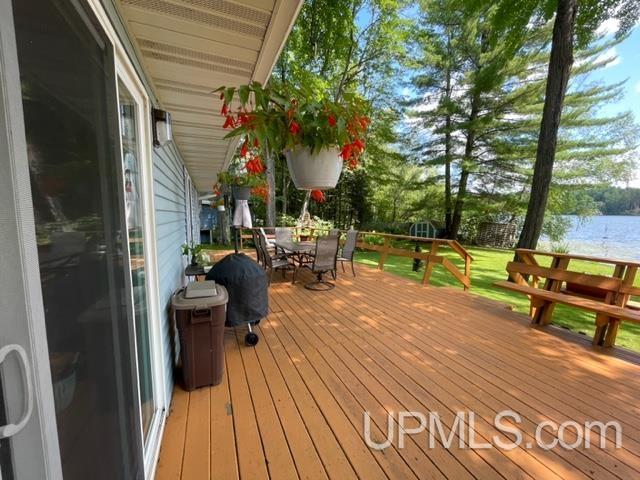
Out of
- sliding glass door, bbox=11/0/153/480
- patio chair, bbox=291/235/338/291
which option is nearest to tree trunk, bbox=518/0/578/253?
patio chair, bbox=291/235/338/291

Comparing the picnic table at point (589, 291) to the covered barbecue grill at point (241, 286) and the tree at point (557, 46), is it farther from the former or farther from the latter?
the covered barbecue grill at point (241, 286)

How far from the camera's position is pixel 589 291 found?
3.52 metres

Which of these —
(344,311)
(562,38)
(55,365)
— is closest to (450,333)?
(344,311)

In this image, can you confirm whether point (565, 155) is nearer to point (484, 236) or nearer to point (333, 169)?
point (484, 236)

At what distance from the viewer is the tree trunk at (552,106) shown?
4.57 metres

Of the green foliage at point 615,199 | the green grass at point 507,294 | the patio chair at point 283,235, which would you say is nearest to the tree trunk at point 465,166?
the green grass at point 507,294

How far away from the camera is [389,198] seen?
650 inches

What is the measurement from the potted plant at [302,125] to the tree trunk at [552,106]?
16.9 feet

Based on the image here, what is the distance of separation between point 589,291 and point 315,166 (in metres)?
4.15

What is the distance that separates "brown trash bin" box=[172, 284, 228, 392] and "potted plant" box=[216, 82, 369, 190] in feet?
4.23

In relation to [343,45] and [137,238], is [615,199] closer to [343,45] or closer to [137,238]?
[343,45]

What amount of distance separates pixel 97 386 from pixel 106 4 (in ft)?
4.42

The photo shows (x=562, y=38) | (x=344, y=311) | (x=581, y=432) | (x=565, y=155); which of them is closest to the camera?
(x=581, y=432)

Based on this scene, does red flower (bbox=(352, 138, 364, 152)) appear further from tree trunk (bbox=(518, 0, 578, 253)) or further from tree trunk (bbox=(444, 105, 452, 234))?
tree trunk (bbox=(444, 105, 452, 234))
